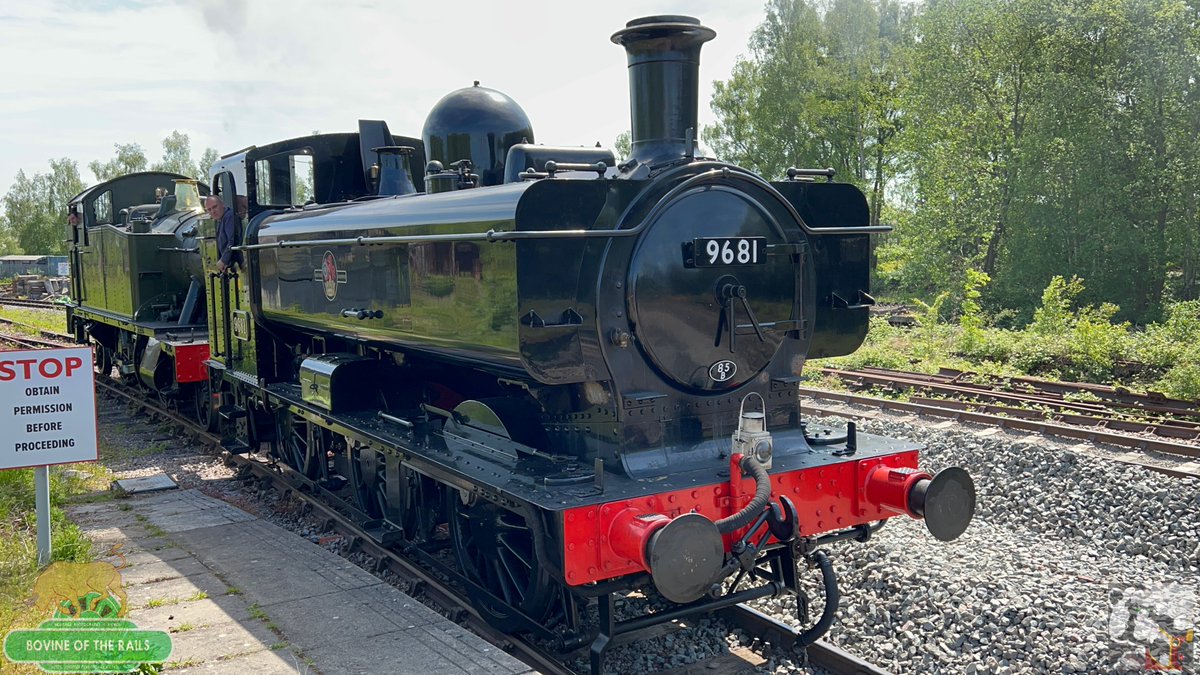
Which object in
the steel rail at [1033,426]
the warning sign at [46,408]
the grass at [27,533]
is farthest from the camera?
the steel rail at [1033,426]

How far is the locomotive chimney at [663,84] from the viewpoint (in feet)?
15.7

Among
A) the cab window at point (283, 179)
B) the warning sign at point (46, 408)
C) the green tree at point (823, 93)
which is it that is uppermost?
the green tree at point (823, 93)

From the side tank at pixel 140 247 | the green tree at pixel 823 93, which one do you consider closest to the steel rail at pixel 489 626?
the side tank at pixel 140 247

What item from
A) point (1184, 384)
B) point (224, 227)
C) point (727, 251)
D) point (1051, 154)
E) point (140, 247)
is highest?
point (1051, 154)

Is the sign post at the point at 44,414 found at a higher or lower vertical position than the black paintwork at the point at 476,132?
lower

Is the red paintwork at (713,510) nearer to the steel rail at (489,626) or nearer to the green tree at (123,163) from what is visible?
the steel rail at (489,626)

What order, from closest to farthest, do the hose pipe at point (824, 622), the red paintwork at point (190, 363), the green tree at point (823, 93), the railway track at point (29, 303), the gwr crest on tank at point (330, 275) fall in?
the hose pipe at point (824, 622) → the gwr crest on tank at point (330, 275) → the red paintwork at point (190, 363) → the green tree at point (823, 93) → the railway track at point (29, 303)

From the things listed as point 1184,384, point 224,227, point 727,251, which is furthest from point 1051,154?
point 727,251

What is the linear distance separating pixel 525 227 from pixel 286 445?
492 cm

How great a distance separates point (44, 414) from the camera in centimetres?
508

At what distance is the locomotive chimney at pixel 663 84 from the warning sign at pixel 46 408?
131 inches

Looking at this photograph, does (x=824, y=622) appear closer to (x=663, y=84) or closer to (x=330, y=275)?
(x=663, y=84)

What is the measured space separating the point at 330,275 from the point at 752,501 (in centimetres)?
373

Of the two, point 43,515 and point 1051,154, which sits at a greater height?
point 1051,154
